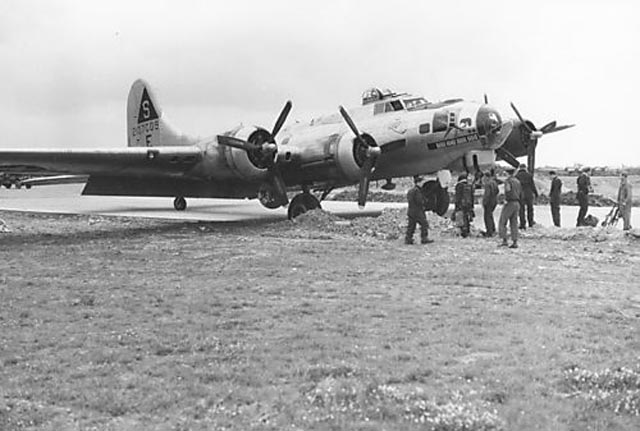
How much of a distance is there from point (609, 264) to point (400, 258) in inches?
132

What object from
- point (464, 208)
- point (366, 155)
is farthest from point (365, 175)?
point (464, 208)

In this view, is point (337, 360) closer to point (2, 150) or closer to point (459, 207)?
point (459, 207)

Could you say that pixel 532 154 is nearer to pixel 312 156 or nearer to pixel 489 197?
pixel 489 197

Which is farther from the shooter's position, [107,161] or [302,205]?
[302,205]

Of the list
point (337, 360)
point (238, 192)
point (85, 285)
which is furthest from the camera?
point (238, 192)

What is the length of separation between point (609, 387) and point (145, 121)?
23482 millimetres

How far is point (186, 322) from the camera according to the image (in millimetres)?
7145

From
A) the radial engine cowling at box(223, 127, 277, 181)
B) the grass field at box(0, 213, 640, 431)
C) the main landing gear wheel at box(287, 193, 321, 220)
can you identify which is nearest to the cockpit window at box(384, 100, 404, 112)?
the main landing gear wheel at box(287, 193, 321, 220)

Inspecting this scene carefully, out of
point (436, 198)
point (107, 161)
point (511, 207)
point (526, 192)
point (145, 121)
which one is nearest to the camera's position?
point (511, 207)

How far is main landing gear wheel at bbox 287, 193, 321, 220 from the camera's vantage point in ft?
69.4

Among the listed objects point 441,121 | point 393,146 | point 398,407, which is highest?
point 441,121

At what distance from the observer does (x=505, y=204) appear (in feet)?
46.5

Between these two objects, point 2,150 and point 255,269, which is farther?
point 2,150

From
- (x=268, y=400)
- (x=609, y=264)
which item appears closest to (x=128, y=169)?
(x=609, y=264)
